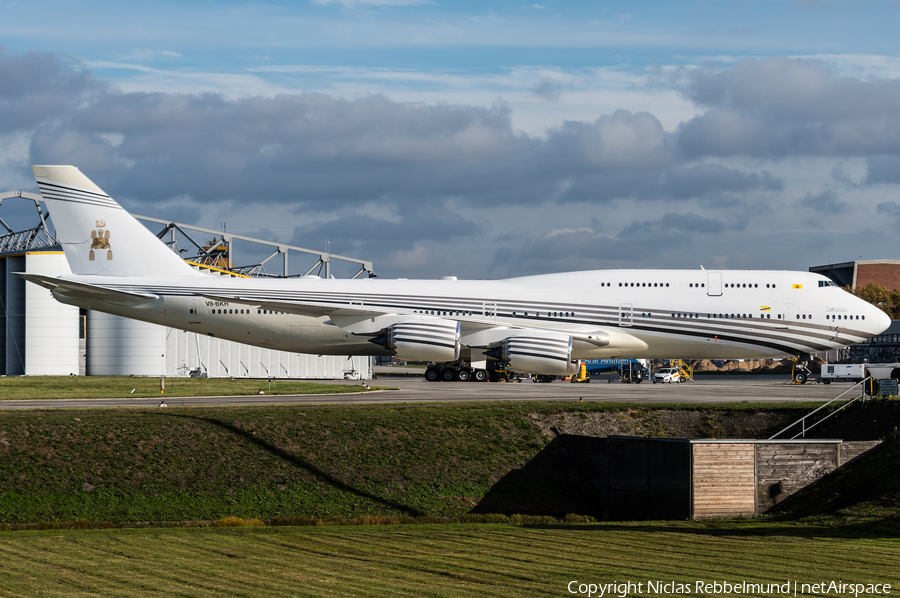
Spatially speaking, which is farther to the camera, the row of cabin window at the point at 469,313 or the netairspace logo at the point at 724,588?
the row of cabin window at the point at 469,313

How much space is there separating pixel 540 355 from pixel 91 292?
900 inches

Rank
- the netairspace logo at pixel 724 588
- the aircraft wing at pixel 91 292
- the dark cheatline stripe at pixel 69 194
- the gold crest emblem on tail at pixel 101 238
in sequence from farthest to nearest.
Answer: the gold crest emblem on tail at pixel 101 238 → the dark cheatline stripe at pixel 69 194 → the aircraft wing at pixel 91 292 → the netairspace logo at pixel 724 588

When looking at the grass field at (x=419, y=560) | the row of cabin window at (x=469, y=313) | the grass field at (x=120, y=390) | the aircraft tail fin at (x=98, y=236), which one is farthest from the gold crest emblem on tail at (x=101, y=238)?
the grass field at (x=419, y=560)

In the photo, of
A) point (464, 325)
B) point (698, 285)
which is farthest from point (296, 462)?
point (698, 285)

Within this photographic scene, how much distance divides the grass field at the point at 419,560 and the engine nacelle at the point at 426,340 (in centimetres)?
2145

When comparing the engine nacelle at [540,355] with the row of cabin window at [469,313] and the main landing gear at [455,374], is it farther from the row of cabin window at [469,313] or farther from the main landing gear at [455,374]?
the main landing gear at [455,374]

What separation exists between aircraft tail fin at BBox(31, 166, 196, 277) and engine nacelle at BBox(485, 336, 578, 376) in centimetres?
1803

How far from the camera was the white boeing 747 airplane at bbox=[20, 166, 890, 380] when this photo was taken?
4069 cm

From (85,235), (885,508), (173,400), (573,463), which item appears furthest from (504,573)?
(85,235)

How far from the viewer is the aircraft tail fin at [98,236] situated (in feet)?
144

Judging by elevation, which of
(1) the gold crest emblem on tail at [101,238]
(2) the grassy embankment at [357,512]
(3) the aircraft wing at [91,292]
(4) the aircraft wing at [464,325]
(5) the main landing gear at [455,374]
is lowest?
(2) the grassy embankment at [357,512]

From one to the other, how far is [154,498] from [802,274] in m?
32.8

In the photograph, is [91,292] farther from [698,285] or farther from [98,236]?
[698,285]

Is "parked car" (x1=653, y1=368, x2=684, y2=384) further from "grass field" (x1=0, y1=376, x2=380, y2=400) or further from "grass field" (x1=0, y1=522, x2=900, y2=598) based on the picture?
"grass field" (x1=0, y1=522, x2=900, y2=598)
